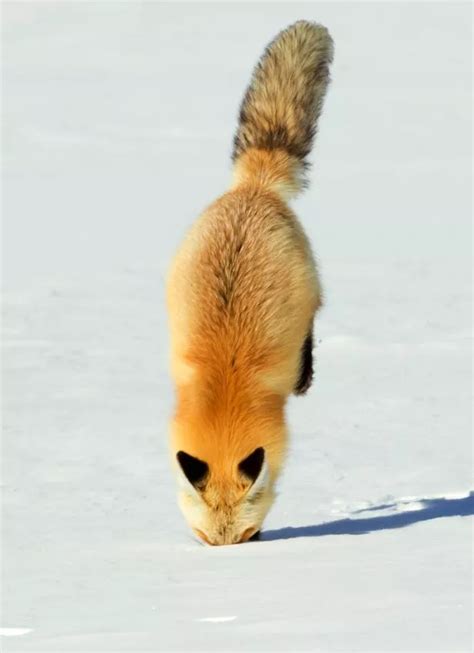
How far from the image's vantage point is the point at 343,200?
886 inches

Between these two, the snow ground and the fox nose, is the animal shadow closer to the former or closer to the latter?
the snow ground

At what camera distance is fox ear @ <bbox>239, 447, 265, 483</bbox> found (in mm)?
7969

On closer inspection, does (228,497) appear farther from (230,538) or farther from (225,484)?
(230,538)

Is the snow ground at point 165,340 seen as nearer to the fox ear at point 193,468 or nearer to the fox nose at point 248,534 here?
the fox nose at point 248,534

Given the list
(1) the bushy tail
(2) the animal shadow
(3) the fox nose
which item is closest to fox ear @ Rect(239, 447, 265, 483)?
(3) the fox nose

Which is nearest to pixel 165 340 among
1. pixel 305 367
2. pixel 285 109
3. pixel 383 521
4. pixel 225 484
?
pixel 285 109

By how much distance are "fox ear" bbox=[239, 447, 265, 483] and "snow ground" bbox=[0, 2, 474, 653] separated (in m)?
0.41

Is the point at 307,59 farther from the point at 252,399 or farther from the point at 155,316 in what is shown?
the point at 155,316

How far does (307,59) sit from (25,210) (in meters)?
12.1

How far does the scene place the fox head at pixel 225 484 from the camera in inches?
316

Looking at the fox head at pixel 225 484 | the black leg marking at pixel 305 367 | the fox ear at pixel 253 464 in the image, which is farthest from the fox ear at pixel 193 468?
the black leg marking at pixel 305 367

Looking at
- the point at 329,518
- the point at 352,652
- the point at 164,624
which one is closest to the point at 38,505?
the point at 329,518

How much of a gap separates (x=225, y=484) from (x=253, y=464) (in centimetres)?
24

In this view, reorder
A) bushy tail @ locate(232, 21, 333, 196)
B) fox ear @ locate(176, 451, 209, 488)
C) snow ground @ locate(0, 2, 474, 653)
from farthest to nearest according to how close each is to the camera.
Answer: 1. bushy tail @ locate(232, 21, 333, 196)
2. fox ear @ locate(176, 451, 209, 488)
3. snow ground @ locate(0, 2, 474, 653)
